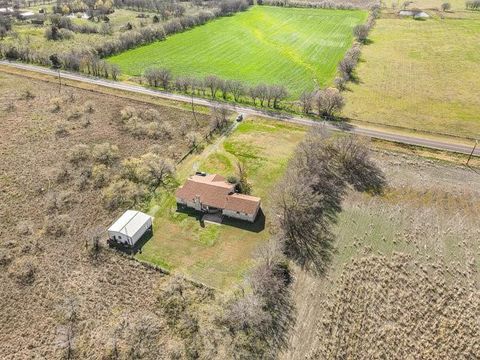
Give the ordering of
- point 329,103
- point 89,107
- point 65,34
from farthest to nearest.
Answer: point 65,34 → point 89,107 → point 329,103

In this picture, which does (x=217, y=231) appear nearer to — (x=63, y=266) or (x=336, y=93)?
(x=63, y=266)

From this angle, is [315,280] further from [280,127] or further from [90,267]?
[280,127]

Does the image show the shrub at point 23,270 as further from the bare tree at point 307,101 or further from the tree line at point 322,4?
the tree line at point 322,4

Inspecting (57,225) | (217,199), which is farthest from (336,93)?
(57,225)

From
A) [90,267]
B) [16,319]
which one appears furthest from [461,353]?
[16,319]

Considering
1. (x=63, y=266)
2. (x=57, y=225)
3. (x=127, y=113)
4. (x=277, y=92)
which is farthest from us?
(x=277, y=92)

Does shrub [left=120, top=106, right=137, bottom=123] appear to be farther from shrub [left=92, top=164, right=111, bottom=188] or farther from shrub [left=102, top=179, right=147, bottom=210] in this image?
shrub [left=102, top=179, right=147, bottom=210]
